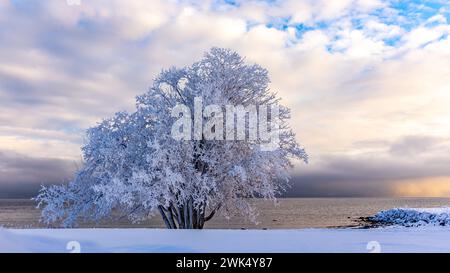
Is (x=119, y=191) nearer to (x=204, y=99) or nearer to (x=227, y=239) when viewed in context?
(x=204, y=99)

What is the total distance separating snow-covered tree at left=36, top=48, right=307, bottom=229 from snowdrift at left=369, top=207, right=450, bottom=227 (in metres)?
29.6

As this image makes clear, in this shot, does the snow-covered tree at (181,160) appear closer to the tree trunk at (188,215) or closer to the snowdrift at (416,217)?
the tree trunk at (188,215)

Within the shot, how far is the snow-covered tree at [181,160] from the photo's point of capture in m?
23.4

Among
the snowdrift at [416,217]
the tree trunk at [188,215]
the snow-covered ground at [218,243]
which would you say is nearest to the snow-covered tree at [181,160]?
the tree trunk at [188,215]

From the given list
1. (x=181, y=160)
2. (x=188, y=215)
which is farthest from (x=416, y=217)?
(x=181, y=160)

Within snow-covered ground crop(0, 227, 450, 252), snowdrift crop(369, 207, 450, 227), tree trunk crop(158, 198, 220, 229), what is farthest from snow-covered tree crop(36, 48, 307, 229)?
snowdrift crop(369, 207, 450, 227)

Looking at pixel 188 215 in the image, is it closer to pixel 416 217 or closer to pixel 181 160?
pixel 181 160

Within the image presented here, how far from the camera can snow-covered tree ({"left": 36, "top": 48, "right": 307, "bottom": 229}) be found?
76.7 feet

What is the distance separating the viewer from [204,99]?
961 inches

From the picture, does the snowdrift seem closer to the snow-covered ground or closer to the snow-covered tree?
the snow-covered tree

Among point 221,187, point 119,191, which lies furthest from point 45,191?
point 221,187

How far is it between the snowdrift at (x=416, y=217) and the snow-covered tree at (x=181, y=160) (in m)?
29.6

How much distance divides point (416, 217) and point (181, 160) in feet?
150
